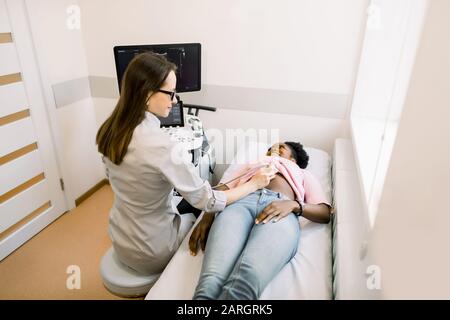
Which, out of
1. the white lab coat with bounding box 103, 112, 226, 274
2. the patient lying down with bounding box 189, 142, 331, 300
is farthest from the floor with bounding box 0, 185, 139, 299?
the patient lying down with bounding box 189, 142, 331, 300

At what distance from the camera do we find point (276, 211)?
54.4 inches

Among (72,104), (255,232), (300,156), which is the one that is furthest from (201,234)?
(72,104)

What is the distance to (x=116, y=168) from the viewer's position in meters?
1.24

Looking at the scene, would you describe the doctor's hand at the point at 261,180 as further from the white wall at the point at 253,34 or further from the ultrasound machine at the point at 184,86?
the white wall at the point at 253,34

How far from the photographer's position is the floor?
1784 mm

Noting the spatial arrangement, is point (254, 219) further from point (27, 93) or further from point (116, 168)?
point (27, 93)

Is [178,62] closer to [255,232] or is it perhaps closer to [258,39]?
[258,39]

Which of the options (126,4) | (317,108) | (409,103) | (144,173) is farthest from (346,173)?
(126,4)

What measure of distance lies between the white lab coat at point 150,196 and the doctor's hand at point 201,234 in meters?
0.11

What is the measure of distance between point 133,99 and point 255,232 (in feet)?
2.36

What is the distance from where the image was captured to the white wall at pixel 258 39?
1.97 meters

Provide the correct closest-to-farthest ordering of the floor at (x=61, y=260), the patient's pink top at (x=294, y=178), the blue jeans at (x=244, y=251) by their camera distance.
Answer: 1. the blue jeans at (x=244, y=251)
2. the patient's pink top at (x=294, y=178)
3. the floor at (x=61, y=260)

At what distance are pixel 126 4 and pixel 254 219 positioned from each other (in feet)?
5.90

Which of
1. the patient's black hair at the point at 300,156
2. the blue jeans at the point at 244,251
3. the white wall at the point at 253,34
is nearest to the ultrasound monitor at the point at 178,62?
the white wall at the point at 253,34
